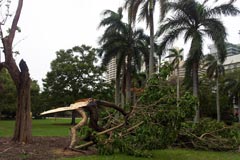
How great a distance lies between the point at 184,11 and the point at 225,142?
46.9 feet

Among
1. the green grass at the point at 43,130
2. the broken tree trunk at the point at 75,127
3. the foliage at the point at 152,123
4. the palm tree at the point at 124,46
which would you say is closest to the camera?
the foliage at the point at 152,123

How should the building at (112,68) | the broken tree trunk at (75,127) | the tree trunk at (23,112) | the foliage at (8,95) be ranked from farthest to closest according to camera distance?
the foliage at (8,95) < the building at (112,68) < the tree trunk at (23,112) < the broken tree trunk at (75,127)

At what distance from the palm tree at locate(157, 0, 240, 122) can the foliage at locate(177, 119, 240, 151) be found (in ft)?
37.6

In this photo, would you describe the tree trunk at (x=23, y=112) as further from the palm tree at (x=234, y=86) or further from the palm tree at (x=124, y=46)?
the palm tree at (x=234, y=86)

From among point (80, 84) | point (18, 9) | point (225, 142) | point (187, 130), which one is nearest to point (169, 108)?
point (187, 130)

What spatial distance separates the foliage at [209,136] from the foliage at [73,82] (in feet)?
88.8

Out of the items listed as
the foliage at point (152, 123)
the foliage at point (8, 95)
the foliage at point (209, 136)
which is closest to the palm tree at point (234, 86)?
the foliage at point (8, 95)

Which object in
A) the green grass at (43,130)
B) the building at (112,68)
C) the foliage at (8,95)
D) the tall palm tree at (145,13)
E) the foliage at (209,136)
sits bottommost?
the green grass at (43,130)

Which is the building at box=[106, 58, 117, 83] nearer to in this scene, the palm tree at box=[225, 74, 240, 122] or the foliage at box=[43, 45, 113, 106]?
the foliage at box=[43, 45, 113, 106]

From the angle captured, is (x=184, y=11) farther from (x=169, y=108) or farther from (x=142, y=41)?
(x=169, y=108)

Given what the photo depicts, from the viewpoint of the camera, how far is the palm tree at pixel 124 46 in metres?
32.6

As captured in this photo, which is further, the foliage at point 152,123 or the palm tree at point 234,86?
the palm tree at point 234,86

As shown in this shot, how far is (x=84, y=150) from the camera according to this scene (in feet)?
36.2

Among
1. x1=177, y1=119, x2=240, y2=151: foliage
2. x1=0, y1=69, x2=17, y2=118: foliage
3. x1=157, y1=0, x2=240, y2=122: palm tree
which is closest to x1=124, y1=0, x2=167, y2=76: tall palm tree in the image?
x1=157, y1=0, x2=240, y2=122: palm tree
